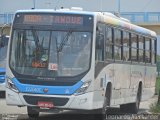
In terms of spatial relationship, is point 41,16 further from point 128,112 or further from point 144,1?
point 144,1

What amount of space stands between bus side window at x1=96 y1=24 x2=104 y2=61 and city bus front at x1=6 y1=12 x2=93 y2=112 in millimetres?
289

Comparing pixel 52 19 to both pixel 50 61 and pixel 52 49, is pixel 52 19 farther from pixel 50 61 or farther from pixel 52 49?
pixel 50 61

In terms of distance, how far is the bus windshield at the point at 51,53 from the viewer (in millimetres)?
14938

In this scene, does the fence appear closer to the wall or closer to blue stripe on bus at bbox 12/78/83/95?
the wall

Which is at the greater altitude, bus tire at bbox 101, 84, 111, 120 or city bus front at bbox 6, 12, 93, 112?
city bus front at bbox 6, 12, 93, 112

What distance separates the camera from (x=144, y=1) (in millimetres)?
79688

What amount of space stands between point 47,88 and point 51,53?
0.94 metres

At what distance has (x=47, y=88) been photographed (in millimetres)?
14922

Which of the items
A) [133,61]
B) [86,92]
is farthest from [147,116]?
[86,92]

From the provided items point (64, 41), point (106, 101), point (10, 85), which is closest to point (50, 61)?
point (64, 41)

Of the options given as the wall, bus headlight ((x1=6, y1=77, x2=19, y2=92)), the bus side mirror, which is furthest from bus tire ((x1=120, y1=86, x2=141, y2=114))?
the wall

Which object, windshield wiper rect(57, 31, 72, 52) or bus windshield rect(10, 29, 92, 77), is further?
windshield wiper rect(57, 31, 72, 52)

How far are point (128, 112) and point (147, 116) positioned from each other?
2626 mm

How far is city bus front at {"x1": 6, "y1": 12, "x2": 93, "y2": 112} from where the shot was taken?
1481 cm
